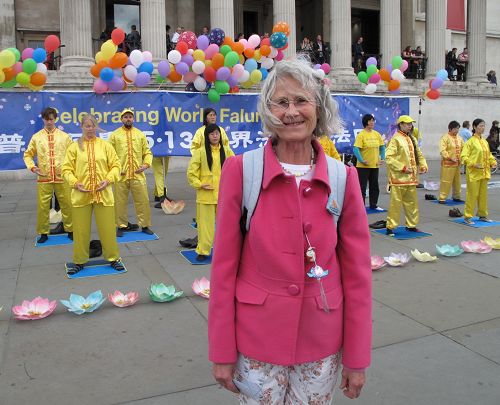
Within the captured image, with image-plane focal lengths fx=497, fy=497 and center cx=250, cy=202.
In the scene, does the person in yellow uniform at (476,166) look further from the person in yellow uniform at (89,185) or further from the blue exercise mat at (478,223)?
the person in yellow uniform at (89,185)

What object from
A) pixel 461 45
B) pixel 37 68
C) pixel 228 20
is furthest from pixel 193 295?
pixel 461 45

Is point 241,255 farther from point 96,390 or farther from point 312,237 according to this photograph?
point 96,390

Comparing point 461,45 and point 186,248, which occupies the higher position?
point 461,45

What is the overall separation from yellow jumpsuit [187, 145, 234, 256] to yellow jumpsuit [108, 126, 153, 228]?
1631 mm

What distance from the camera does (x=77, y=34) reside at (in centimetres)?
1812

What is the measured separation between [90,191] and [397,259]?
12.7ft

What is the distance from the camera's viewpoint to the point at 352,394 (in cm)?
197

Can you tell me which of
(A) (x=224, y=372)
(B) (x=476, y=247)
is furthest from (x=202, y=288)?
(B) (x=476, y=247)

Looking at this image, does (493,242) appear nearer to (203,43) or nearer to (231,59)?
(231,59)

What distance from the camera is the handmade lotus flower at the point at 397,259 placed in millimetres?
6262

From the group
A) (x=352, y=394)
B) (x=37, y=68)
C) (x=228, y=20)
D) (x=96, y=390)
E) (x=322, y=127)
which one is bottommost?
(x=96, y=390)

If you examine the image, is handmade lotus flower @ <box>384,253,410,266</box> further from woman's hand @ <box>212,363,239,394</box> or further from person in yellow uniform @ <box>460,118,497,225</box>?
woman's hand @ <box>212,363,239,394</box>

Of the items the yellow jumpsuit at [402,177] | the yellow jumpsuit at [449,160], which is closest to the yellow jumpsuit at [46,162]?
the yellow jumpsuit at [402,177]

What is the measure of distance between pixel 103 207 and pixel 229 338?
14.8 feet
